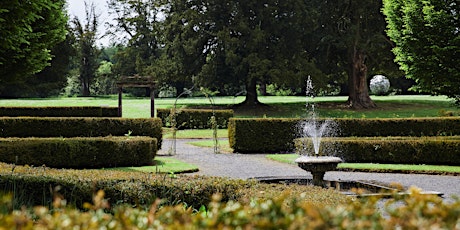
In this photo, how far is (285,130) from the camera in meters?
18.7

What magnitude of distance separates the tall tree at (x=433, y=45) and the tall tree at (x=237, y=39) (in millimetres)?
11543

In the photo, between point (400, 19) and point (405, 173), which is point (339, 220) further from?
point (400, 19)

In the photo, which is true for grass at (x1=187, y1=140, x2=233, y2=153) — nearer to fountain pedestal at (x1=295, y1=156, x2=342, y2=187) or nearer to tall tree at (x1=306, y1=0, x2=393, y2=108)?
fountain pedestal at (x1=295, y1=156, x2=342, y2=187)

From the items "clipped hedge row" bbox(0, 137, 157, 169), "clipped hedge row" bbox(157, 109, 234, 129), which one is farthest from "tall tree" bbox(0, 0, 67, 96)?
"clipped hedge row" bbox(157, 109, 234, 129)

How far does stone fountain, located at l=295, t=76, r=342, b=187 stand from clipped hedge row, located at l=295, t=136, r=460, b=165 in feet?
0.79

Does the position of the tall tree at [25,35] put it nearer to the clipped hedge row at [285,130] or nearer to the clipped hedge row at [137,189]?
the clipped hedge row at [137,189]

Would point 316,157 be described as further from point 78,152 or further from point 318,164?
point 78,152

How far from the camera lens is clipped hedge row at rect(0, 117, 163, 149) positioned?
16828 mm

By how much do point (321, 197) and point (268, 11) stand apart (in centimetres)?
2846

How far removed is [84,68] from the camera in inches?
2084

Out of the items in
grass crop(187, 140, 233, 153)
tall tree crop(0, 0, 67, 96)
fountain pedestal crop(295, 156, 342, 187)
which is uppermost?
A: tall tree crop(0, 0, 67, 96)

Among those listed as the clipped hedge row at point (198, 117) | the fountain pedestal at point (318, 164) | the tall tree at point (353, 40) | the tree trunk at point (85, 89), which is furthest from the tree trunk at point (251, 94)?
the fountain pedestal at point (318, 164)

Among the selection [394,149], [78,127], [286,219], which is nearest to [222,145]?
[78,127]

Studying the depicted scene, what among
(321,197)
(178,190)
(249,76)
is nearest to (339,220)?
(321,197)
